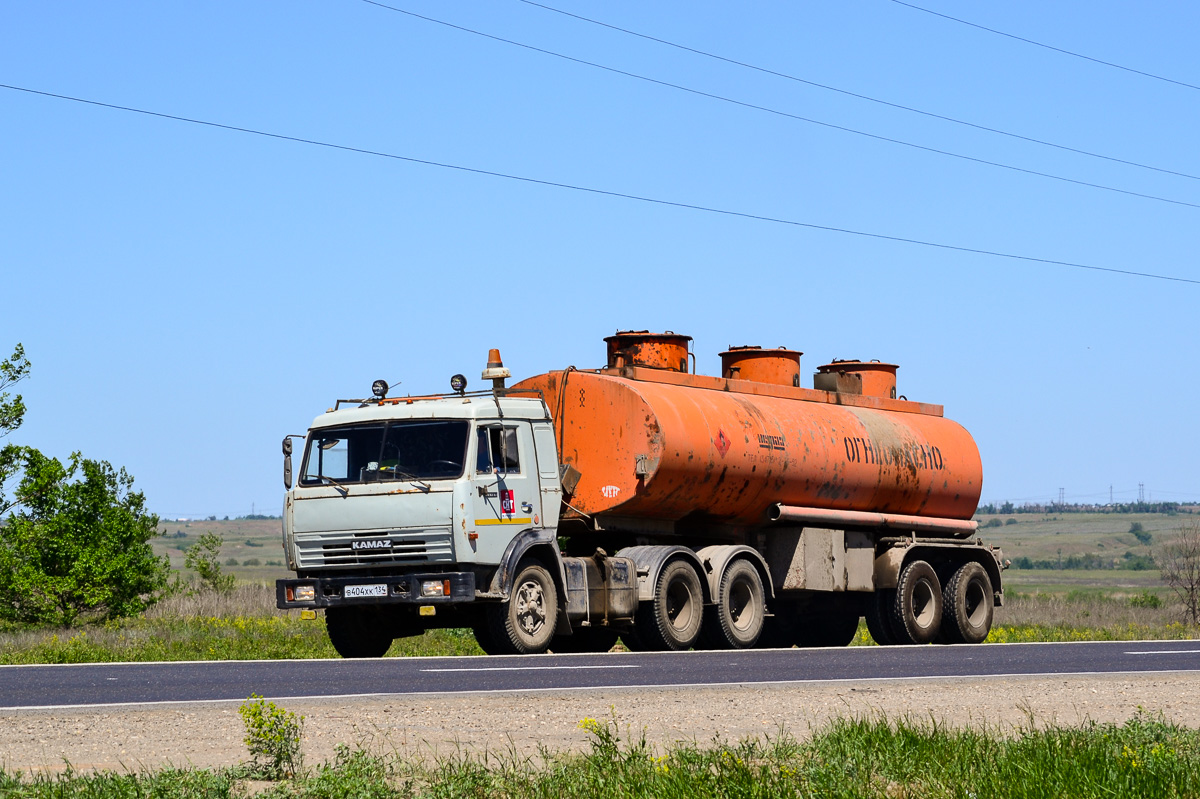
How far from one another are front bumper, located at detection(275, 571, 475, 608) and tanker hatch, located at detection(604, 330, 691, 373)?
4.88 m

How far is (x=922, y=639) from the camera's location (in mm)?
22938

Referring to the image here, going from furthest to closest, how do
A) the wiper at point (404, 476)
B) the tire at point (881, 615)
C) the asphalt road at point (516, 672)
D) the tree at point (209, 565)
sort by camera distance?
the tree at point (209, 565), the tire at point (881, 615), the wiper at point (404, 476), the asphalt road at point (516, 672)

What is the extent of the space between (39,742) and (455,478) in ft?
26.9

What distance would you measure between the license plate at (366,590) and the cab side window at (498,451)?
1616mm

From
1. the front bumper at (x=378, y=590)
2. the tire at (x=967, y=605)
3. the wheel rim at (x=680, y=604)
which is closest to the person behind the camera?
the front bumper at (x=378, y=590)

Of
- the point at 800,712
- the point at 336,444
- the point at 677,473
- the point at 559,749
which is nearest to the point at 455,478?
the point at 336,444

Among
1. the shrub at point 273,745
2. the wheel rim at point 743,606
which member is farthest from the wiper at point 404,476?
the shrub at point 273,745

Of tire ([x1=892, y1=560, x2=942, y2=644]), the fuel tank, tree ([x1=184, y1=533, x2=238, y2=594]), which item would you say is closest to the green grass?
the fuel tank

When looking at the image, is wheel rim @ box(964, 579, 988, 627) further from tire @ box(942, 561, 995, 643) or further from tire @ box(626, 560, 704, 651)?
tire @ box(626, 560, 704, 651)

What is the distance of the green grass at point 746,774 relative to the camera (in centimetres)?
685

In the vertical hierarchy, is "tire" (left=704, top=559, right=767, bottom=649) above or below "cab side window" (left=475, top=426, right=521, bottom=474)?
below

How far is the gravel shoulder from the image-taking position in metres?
8.30

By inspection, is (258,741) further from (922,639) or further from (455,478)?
(922,639)

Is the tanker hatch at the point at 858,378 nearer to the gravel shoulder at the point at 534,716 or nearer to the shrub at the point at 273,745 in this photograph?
the gravel shoulder at the point at 534,716
